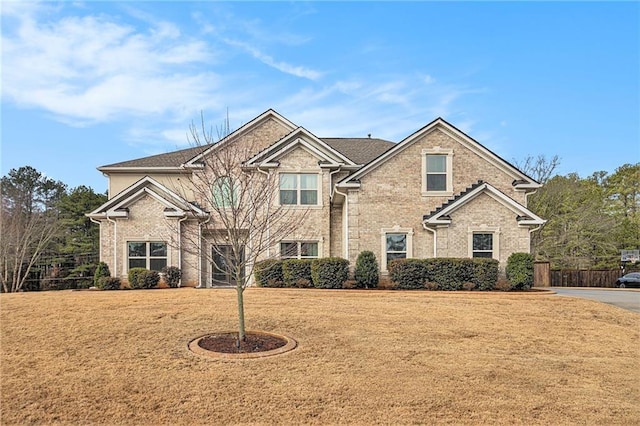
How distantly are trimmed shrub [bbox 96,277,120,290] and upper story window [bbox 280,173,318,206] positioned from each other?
8138 mm

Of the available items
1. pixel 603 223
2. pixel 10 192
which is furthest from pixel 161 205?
pixel 603 223

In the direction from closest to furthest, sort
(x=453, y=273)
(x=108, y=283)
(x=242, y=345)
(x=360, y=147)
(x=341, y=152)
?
(x=242, y=345)
(x=453, y=273)
(x=108, y=283)
(x=341, y=152)
(x=360, y=147)

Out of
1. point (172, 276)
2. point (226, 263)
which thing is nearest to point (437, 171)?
point (226, 263)

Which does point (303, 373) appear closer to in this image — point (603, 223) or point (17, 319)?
point (17, 319)

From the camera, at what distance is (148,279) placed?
57.5 ft

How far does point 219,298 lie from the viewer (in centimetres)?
1372

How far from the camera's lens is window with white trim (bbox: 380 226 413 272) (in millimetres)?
18375

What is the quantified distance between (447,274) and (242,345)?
1070cm

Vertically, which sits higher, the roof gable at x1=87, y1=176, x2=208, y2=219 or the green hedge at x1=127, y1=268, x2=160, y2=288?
the roof gable at x1=87, y1=176, x2=208, y2=219

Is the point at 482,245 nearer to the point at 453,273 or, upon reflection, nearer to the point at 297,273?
the point at 453,273

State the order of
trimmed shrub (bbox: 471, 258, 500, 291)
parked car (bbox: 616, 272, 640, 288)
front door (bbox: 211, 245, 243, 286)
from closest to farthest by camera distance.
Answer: front door (bbox: 211, 245, 243, 286), trimmed shrub (bbox: 471, 258, 500, 291), parked car (bbox: 616, 272, 640, 288)

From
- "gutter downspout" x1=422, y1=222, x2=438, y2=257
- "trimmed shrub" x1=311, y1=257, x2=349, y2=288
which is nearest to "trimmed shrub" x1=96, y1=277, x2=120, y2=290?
"trimmed shrub" x1=311, y1=257, x2=349, y2=288

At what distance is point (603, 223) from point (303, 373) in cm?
3836

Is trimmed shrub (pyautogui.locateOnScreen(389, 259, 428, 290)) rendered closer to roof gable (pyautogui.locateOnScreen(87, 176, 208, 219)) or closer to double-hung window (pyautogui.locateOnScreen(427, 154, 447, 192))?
double-hung window (pyautogui.locateOnScreen(427, 154, 447, 192))
